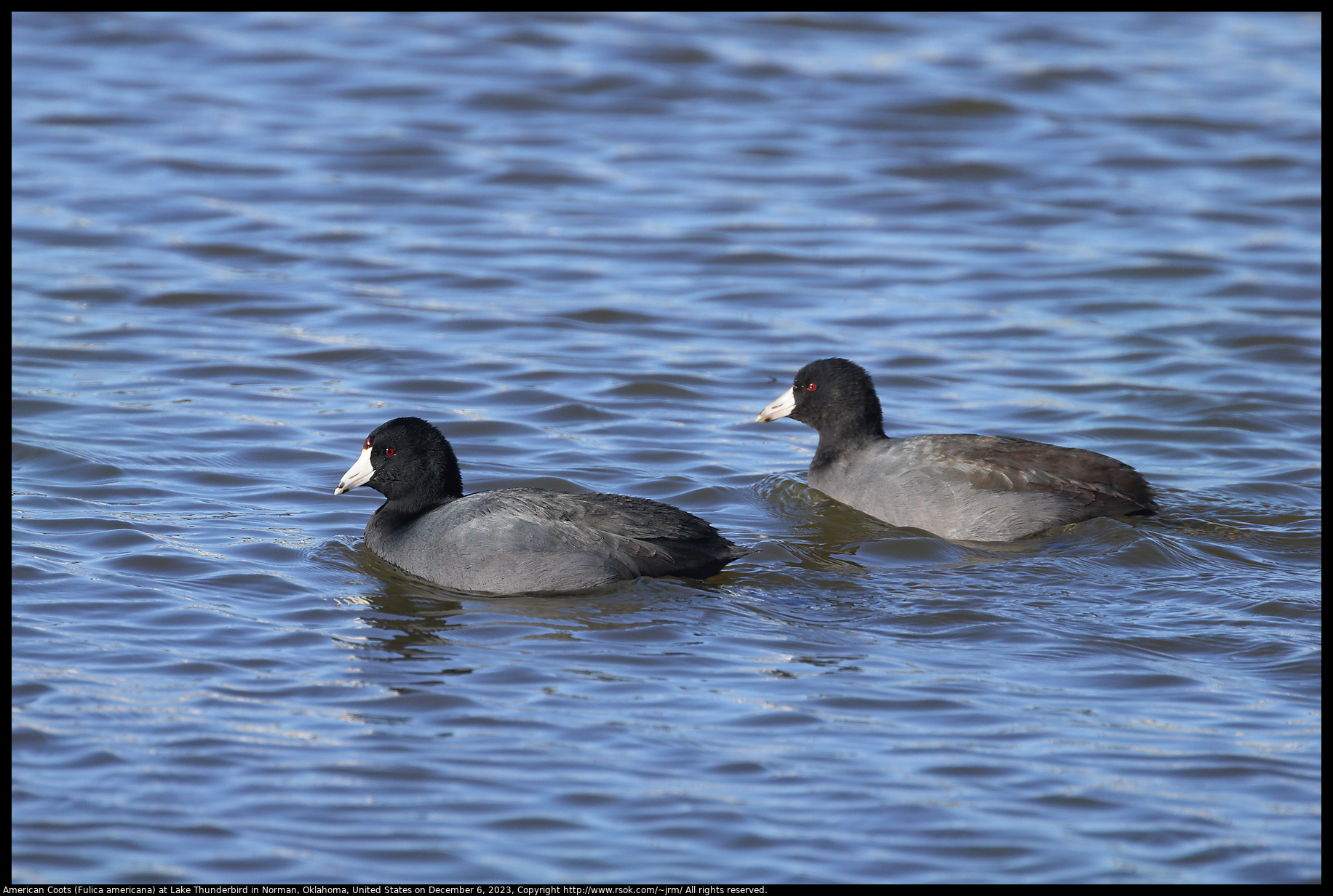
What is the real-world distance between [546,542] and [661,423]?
10.8ft

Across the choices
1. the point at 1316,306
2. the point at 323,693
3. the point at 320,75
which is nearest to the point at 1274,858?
the point at 323,693

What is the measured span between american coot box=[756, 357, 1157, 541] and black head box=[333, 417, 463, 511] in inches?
94.3

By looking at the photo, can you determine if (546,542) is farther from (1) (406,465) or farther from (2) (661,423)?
(2) (661,423)

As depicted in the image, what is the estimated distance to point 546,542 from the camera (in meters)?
7.05

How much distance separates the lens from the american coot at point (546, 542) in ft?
23.1

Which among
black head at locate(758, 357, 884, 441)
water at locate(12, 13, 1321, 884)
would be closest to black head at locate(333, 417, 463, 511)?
water at locate(12, 13, 1321, 884)

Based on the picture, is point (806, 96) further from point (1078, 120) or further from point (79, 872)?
point (79, 872)

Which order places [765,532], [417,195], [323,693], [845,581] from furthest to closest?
[417,195] < [765,532] < [845,581] < [323,693]

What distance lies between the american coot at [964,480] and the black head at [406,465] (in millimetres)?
2396

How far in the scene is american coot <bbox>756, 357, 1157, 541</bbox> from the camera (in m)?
8.25

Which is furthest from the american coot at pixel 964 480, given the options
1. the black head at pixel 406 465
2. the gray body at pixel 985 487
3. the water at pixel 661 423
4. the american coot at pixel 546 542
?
the black head at pixel 406 465

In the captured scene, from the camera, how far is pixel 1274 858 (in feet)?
16.2

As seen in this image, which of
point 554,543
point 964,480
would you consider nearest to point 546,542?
point 554,543

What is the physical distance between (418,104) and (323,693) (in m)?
12.3
